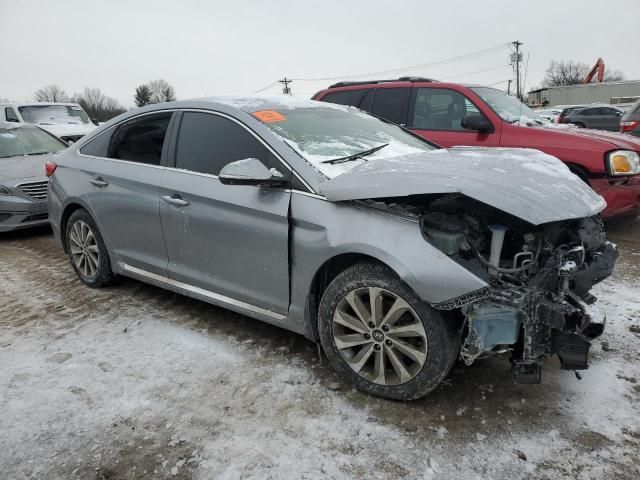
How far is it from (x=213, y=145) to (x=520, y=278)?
2053 mm

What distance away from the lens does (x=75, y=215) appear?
4.24 metres

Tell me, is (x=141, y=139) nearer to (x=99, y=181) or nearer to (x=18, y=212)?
(x=99, y=181)

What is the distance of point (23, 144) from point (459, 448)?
7.52 meters

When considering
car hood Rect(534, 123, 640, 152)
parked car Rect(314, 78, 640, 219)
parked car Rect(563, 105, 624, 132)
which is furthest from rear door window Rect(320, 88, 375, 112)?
parked car Rect(563, 105, 624, 132)

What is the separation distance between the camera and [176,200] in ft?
10.8

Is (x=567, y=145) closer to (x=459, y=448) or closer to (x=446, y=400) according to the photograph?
(x=446, y=400)

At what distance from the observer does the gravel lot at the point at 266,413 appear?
2146 millimetres

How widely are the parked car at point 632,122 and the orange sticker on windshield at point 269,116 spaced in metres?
7.13

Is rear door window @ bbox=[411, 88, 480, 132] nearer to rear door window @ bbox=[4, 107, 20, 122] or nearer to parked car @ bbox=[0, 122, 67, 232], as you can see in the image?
parked car @ bbox=[0, 122, 67, 232]

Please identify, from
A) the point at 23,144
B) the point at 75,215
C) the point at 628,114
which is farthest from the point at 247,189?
the point at 628,114

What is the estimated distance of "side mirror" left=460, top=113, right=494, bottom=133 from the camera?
17.3 feet

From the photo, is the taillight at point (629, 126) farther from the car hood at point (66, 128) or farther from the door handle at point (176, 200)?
the car hood at point (66, 128)

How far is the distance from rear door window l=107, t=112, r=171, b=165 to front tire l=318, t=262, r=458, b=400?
1.81m

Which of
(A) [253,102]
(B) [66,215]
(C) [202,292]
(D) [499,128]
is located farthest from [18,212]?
(D) [499,128]
